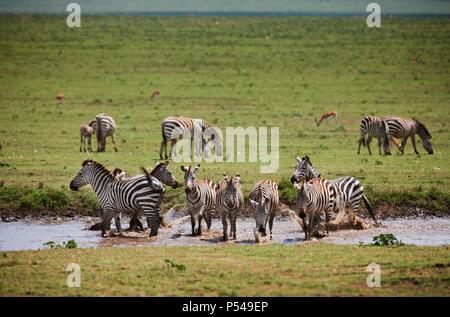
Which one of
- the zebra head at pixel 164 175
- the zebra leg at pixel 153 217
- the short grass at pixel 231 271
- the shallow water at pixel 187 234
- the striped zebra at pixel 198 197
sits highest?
the zebra head at pixel 164 175

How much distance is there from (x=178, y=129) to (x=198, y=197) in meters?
9.01

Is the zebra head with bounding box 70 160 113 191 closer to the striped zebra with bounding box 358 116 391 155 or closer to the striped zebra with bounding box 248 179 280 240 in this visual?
the striped zebra with bounding box 248 179 280 240

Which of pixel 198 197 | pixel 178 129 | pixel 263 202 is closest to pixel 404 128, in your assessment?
pixel 178 129

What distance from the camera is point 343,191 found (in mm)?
16156

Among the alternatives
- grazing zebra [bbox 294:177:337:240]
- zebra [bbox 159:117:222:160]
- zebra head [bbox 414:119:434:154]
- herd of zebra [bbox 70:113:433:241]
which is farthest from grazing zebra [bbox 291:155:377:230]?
zebra head [bbox 414:119:434:154]

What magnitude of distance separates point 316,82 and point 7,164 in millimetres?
20235

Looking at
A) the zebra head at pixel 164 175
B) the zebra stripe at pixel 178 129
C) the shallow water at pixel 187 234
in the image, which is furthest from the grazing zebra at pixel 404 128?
Answer: the zebra head at pixel 164 175

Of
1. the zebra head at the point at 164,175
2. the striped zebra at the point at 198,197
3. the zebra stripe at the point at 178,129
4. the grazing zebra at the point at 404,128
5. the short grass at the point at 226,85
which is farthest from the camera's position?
the grazing zebra at the point at 404,128

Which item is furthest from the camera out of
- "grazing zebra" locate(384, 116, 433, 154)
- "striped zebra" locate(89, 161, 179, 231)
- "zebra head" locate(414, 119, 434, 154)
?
"grazing zebra" locate(384, 116, 433, 154)

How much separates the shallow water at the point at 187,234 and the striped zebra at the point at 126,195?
14.0 inches

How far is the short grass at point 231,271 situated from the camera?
11117mm

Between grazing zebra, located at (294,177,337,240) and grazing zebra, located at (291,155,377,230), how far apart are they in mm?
269

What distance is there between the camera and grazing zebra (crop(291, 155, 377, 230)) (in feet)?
52.6

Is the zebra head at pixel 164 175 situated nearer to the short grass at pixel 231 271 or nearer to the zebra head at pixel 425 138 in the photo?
the short grass at pixel 231 271
